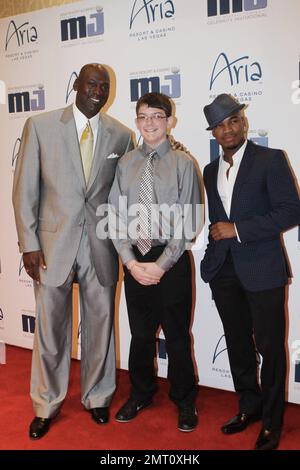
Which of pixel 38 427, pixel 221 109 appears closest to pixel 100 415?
pixel 38 427

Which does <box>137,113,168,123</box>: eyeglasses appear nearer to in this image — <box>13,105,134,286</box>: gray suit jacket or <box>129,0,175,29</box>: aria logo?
<box>13,105,134,286</box>: gray suit jacket

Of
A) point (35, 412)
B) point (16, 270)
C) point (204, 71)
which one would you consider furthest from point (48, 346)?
point (204, 71)

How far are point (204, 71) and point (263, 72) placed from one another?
40 cm

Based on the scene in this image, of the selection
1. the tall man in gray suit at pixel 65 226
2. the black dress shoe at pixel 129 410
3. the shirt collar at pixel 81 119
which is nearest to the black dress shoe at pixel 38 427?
the tall man in gray suit at pixel 65 226

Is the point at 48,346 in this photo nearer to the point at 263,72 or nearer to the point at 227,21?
the point at 263,72

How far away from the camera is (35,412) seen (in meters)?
2.71

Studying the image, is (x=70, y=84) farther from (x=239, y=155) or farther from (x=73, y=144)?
(x=239, y=155)

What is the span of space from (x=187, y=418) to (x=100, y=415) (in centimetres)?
50

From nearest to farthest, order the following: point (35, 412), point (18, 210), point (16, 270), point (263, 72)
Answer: point (18, 210), point (35, 412), point (263, 72), point (16, 270)

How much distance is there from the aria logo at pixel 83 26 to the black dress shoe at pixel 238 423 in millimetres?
2738

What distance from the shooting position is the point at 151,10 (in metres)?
3.27

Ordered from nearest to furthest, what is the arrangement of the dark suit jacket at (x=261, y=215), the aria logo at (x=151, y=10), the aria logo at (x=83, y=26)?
the dark suit jacket at (x=261, y=215), the aria logo at (x=151, y=10), the aria logo at (x=83, y=26)

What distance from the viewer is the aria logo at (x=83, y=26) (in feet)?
11.4

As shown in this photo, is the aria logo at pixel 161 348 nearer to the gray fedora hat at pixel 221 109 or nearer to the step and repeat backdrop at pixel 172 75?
the step and repeat backdrop at pixel 172 75
